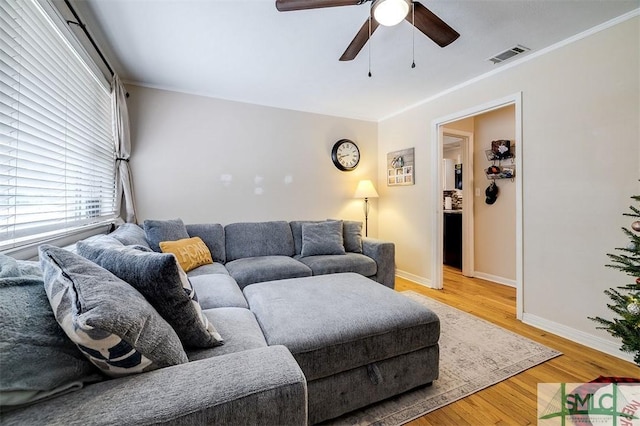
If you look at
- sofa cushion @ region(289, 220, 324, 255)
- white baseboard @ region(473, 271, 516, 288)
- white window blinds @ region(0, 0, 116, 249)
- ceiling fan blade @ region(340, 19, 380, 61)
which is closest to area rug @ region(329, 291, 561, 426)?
white baseboard @ region(473, 271, 516, 288)

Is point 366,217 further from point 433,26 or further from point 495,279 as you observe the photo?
point 433,26

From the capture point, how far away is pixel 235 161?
3443 mm

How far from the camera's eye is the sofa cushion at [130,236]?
74.2 inches

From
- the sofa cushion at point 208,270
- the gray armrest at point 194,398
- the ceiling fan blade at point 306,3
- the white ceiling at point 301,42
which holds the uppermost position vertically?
the white ceiling at point 301,42

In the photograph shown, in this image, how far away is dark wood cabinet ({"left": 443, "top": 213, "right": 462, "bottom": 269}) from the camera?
4.40 m

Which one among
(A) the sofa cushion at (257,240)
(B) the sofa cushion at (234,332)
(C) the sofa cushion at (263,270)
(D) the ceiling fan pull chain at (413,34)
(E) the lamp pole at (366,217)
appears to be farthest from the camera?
(E) the lamp pole at (366,217)

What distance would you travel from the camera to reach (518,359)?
1.88 metres

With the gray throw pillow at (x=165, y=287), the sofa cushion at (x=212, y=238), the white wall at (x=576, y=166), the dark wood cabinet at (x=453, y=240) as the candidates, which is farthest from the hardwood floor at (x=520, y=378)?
the sofa cushion at (x=212, y=238)

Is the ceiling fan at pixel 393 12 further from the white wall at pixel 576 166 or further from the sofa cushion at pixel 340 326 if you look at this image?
the sofa cushion at pixel 340 326

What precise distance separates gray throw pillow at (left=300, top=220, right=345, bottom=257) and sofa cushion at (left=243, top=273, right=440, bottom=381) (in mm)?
1322

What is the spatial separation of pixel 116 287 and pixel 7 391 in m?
0.28

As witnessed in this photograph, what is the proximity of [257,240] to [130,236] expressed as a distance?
50.5 inches

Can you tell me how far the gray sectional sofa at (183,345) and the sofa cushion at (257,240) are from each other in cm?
113

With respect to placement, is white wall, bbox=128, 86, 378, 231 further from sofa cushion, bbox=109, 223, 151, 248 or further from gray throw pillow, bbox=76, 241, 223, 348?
gray throw pillow, bbox=76, 241, 223, 348
